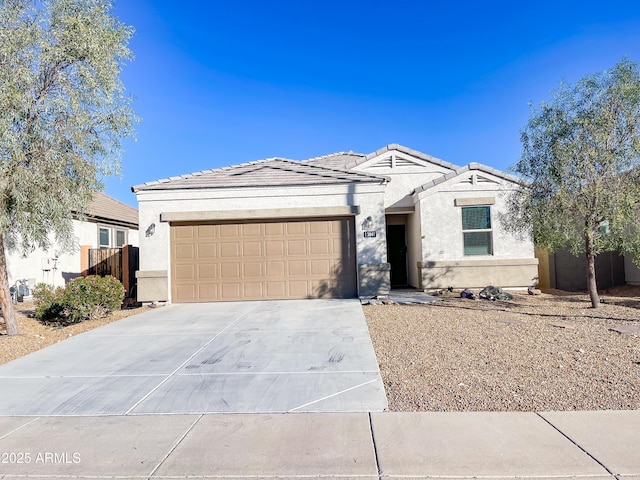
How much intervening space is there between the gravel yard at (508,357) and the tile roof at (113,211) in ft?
43.4

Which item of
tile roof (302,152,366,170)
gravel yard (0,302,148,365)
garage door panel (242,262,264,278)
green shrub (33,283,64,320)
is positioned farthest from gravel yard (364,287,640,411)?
tile roof (302,152,366,170)

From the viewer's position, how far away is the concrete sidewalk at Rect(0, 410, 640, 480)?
3260mm

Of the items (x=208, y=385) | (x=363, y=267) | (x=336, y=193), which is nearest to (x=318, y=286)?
(x=363, y=267)

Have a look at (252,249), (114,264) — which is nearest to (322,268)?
(252,249)

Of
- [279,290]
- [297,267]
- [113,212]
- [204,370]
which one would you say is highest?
[113,212]

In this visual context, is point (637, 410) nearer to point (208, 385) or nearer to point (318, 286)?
point (208, 385)

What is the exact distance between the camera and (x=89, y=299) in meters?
10.1

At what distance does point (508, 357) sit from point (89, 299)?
9330mm

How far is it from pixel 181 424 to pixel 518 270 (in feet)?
40.7

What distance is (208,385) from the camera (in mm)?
5262

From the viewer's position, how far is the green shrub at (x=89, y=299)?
1003cm

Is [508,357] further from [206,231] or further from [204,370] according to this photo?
[206,231]

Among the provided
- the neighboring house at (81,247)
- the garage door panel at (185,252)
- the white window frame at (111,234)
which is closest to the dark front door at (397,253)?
the garage door panel at (185,252)

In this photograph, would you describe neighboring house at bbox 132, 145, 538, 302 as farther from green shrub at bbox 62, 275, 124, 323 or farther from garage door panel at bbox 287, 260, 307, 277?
green shrub at bbox 62, 275, 124, 323
